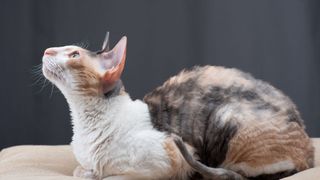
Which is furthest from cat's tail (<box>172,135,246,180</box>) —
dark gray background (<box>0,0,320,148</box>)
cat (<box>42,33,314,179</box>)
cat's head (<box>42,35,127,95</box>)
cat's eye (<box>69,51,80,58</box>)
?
dark gray background (<box>0,0,320,148</box>)

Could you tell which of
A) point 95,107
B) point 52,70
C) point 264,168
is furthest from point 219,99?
point 52,70

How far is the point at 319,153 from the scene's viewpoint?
2.10 meters

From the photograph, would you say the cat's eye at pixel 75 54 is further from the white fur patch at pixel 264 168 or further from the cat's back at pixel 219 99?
the white fur patch at pixel 264 168

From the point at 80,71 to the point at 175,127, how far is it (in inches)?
12.6

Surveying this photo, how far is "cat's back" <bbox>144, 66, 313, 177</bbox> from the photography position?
5.25ft

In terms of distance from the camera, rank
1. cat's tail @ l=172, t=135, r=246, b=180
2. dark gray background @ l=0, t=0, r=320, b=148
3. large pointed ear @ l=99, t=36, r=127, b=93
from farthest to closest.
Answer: dark gray background @ l=0, t=0, r=320, b=148 → large pointed ear @ l=99, t=36, r=127, b=93 → cat's tail @ l=172, t=135, r=246, b=180

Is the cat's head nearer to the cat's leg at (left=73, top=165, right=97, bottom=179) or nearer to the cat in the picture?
the cat

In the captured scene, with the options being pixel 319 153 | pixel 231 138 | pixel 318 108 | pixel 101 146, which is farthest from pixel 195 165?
pixel 318 108

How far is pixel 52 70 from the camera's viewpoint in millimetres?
1594

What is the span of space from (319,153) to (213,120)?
25.5 inches

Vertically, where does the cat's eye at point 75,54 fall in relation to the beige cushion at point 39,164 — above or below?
above

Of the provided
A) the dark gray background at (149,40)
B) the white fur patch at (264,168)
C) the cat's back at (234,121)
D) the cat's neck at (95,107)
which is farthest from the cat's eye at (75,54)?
Answer: the dark gray background at (149,40)

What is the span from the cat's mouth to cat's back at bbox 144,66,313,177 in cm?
29

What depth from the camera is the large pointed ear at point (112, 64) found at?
1.61m
